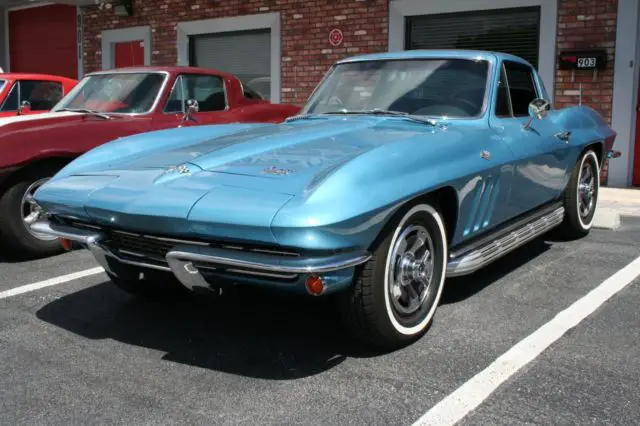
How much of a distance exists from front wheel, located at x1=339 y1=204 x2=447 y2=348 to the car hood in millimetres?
412

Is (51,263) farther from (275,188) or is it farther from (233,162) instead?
(275,188)

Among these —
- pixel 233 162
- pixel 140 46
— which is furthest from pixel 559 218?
pixel 140 46

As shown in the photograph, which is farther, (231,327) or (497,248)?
(497,248)

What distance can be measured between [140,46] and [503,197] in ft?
39.3

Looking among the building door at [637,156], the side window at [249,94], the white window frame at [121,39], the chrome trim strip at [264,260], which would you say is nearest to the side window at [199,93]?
the side window at [249,94]

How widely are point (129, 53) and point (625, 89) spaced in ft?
32.7

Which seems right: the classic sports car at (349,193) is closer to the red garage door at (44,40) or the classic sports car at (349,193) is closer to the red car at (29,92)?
the red car at (29,92)

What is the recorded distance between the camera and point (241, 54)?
513 inches

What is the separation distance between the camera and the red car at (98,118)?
507 centimetres

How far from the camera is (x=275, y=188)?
2.88m

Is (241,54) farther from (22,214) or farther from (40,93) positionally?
(22,214)

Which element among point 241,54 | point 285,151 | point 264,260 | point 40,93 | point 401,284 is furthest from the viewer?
point 241,54

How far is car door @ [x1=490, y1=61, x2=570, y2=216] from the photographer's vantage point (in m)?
4.23

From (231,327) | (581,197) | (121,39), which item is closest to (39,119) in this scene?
(231,327)
